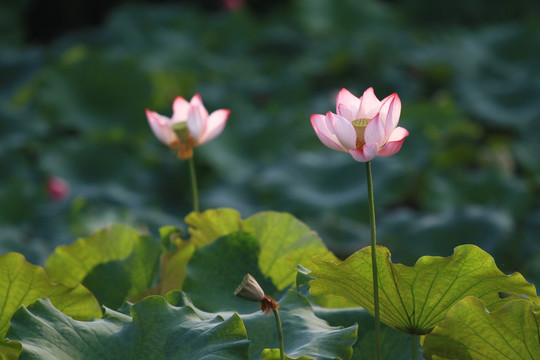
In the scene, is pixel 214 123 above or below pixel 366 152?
above

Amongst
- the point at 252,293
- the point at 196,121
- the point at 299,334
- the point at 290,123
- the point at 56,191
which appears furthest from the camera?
the point at 290,123

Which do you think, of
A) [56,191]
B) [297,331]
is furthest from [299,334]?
[56,191]

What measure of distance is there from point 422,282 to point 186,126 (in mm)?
538

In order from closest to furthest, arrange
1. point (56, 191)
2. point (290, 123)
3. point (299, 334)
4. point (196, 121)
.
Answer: point (299, 334) → point (196, 121) → point (56, 191) → point (290, 123)

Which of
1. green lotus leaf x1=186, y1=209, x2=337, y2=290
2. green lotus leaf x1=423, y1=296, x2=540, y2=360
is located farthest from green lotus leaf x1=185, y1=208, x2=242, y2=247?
green lotus leaf x1=423, y1=296, x2=540, y2=360

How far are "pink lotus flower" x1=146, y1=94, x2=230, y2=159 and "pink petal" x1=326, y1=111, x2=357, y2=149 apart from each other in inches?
15.9

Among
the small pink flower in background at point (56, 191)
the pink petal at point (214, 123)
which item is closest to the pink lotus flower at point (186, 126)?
the pink petal at point (214, 123)

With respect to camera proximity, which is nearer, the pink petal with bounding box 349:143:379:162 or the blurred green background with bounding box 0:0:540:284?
the pink petal with bounding box 349:143:379:162

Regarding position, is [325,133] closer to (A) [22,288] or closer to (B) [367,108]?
(B) [367,108]

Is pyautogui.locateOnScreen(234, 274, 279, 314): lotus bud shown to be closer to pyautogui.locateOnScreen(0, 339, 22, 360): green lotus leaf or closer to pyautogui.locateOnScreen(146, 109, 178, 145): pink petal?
pyautogui.locateOnScreen(0, 339, 22, 360): green lotus leaf

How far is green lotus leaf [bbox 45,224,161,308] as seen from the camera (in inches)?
42.2

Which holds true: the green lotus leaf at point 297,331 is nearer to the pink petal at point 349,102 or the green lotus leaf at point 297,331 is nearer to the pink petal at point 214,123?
the pink petal at point 349,102

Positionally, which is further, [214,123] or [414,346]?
[214,123]

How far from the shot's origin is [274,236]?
108cm
